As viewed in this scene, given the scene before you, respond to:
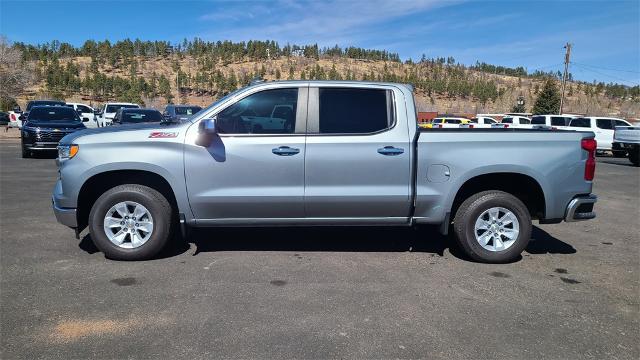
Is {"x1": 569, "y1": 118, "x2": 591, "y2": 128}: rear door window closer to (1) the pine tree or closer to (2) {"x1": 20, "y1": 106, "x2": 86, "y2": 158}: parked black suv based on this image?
(2) {"x1": 20, "y1": 106, "x2": 86, "y2": 158}: parked black suv

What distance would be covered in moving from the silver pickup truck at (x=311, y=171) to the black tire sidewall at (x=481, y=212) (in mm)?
11

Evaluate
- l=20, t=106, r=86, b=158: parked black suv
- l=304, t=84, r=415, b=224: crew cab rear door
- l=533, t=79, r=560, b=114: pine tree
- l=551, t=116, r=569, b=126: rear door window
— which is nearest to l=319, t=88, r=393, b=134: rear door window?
l=304, t=84, r=415, b=224: crew cab rear door

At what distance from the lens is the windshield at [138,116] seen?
54.1ft

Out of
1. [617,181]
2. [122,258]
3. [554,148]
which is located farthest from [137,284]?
[617,181]

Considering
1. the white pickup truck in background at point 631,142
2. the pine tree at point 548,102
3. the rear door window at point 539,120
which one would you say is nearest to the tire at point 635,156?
the white pickup truck in background at point 631,142

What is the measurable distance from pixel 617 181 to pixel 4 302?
1453cm

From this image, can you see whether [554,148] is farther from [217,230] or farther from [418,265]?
[217,230]

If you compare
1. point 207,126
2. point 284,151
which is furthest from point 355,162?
point 207,126

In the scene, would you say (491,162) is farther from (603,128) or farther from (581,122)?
(581,122)

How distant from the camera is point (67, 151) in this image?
206 inches

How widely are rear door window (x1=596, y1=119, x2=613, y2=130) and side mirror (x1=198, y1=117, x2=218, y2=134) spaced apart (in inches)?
975

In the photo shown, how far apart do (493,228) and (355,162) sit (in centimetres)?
173

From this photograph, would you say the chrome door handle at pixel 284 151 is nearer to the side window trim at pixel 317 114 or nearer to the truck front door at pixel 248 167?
the truck front door at pixel 248 167

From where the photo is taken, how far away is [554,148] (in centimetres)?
537
